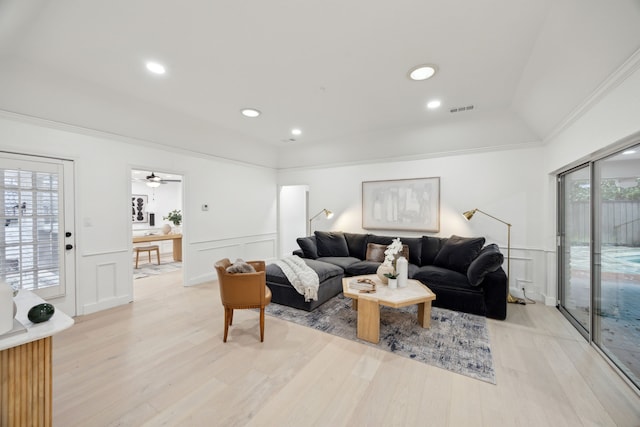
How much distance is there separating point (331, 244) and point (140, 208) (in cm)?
635

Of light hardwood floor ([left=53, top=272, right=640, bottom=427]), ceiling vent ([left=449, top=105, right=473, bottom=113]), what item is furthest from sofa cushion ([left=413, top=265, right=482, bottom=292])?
ceiling vent ([left=449, top=105, right=473, bottom=113])

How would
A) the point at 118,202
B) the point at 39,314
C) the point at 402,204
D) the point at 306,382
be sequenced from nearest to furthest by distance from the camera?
1. the point at 39,314
2. the point at 306,382
3. the point at 118,202
4. the point at 402,204

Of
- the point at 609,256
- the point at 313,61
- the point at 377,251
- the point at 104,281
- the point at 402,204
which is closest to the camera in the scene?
the point at 609,256

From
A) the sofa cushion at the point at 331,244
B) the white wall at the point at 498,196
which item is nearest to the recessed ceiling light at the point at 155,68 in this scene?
the sofa cushion at the point at 331,244

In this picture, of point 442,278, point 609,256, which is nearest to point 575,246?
point 609,256

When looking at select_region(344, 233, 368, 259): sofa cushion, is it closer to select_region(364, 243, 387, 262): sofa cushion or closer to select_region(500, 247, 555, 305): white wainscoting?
select_region(364, 243, 387, 262): sofa cushion

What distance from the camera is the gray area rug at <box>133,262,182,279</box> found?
526 cm

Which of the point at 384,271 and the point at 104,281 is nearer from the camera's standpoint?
the point at 384,271

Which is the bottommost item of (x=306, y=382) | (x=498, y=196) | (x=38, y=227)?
(x=306, y=382)

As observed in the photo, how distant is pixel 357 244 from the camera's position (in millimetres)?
4832

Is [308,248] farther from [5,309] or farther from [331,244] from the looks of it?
[5,309]

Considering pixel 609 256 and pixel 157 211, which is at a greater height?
pixel 157 211

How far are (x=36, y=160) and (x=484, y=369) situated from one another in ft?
16.8

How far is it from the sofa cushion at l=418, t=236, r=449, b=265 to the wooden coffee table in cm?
132
